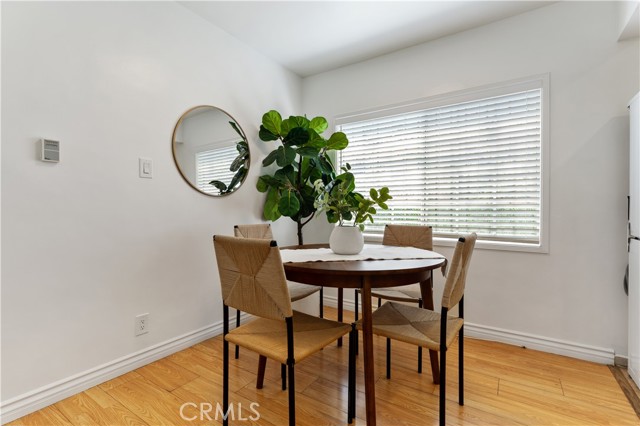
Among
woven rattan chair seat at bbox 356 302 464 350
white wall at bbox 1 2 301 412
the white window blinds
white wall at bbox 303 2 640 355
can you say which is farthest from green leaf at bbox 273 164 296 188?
white wall at bbox 303 2 640 355

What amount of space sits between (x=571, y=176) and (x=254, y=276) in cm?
231

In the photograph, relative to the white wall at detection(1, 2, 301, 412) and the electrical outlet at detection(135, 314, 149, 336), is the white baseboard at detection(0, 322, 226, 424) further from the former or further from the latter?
the electrical outlet at detection(135, 314, 149, 336)

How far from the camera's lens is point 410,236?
242cm

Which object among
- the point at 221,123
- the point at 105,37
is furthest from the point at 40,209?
the point at 221,123

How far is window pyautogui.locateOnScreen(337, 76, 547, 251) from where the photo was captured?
2.41 m

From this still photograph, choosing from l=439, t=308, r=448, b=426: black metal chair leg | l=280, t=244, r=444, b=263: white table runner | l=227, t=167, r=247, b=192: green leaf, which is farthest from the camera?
l=227, t=167, r=247, b=192: green leaf

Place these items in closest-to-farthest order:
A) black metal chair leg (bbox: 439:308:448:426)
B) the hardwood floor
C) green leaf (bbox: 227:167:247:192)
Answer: black metal chair leg (bbox: 439:308:448:426), the hardwood floor, green leaf (bbox: 227:167:247:192)

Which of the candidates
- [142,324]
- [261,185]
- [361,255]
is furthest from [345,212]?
[142,324]

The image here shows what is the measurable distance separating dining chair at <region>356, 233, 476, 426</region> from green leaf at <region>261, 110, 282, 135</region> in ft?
5.96

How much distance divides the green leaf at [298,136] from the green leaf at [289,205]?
493 millimetres

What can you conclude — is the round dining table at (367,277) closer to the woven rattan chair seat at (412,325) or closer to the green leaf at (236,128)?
the woven rattan chair seat at (412,325)

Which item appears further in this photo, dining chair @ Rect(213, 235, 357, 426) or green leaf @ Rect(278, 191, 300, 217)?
green leaf @ Rect(278, 191, 300, 217)

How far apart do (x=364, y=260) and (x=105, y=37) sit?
6.74 ft

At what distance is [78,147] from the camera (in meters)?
1.80
